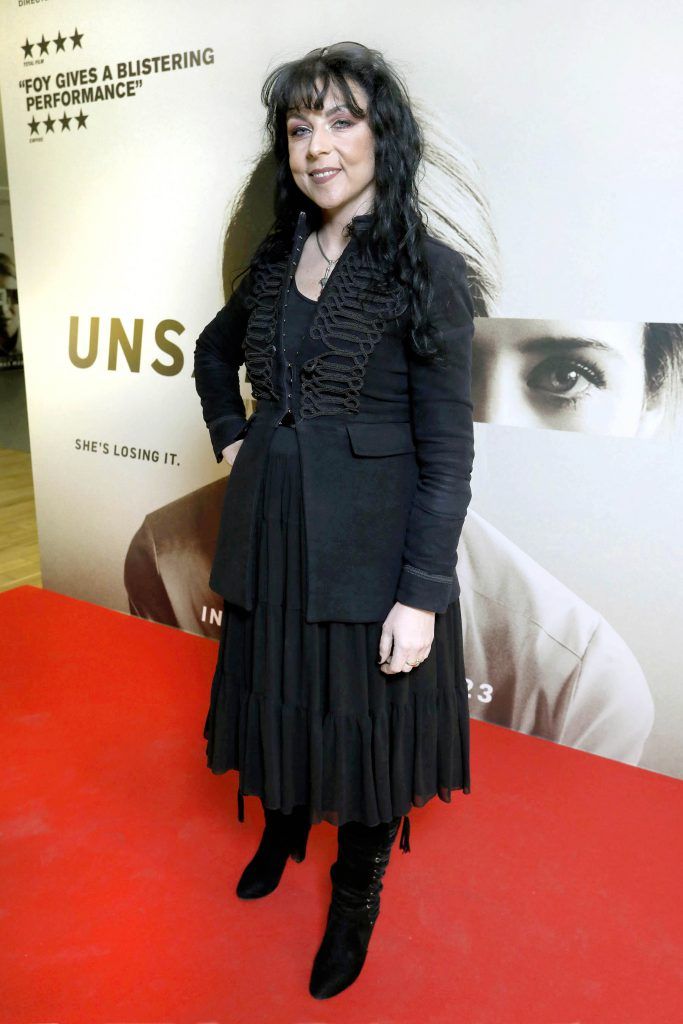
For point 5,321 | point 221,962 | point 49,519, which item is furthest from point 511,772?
point 5,321

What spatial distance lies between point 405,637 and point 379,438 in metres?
0.31

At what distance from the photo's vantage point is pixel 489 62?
1.85 meters

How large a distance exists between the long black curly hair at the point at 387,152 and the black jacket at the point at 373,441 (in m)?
0.02

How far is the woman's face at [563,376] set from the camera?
1.87 metres

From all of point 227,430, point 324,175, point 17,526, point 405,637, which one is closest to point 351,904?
point 405,637

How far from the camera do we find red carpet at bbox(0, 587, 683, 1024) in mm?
1399

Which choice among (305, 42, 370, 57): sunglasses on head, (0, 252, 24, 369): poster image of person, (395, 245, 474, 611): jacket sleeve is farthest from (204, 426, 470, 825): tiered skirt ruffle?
(0, 252, 24, 369): poster image of person

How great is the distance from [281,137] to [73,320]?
1.79 metres

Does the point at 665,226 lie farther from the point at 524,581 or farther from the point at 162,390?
the point at 162,390

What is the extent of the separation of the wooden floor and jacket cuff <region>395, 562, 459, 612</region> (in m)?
2.63

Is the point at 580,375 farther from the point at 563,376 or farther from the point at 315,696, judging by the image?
the point at 315,696

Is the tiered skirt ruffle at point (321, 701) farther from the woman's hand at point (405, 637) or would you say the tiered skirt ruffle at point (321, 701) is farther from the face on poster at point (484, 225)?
the face on poster at point (484, 225)

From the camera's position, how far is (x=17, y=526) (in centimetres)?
427

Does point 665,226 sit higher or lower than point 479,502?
higher
